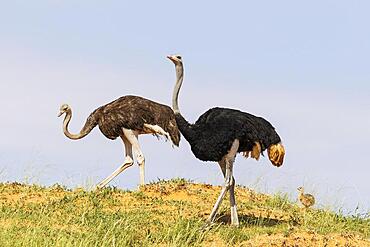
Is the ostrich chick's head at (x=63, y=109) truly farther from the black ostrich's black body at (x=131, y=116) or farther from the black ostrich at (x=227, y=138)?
the black ostrich at (x=227, y=138)

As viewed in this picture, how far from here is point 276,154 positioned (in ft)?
41.9

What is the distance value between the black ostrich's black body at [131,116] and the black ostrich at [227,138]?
4.68m

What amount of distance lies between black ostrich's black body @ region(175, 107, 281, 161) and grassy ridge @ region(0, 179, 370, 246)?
3.59 feet

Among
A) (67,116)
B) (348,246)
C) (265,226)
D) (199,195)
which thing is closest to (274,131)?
(265,226)

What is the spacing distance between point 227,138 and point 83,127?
7.01 meters

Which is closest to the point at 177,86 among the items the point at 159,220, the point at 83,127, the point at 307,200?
the point at 159,220

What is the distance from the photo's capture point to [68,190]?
16375 millimetres

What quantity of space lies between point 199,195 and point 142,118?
8.40 ft

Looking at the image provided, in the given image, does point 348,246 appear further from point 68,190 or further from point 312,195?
point 68,190

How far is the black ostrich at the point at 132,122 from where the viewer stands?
17469 mm

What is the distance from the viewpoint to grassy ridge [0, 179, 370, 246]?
10945 millimetres

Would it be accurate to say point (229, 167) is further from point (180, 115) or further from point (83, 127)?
point (83, 127)

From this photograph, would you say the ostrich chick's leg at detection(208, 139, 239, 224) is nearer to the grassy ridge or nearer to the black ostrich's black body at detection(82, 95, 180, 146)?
the grassy ridge

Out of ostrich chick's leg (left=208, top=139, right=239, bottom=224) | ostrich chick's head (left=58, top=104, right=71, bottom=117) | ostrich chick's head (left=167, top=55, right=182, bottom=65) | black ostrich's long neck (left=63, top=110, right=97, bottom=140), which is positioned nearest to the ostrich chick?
ostrich chick's leg (left=208, top=139, right=239, bottom=224)
